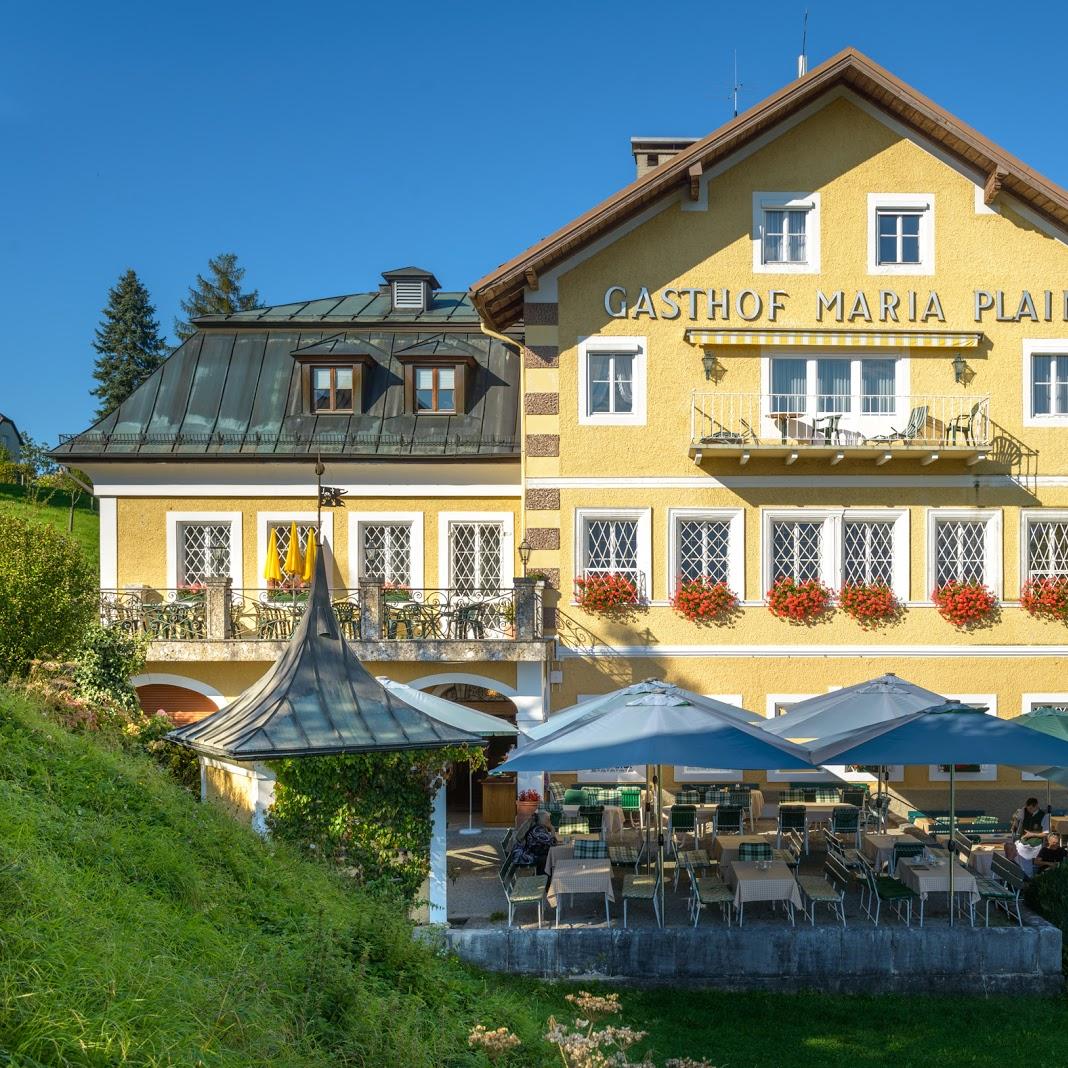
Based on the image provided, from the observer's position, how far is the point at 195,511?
2155 centimetres

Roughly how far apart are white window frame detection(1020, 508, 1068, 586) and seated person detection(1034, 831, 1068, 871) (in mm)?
6750

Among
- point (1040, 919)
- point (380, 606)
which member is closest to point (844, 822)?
point (1040, 919)

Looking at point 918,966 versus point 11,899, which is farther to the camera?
point 918,966

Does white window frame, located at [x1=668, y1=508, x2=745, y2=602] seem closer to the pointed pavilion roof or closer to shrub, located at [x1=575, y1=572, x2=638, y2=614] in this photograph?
shrub, located at [x1=575, y1=572, x2=638, y2=614]

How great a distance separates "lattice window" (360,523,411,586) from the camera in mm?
21562

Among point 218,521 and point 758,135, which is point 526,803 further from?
point 758,135

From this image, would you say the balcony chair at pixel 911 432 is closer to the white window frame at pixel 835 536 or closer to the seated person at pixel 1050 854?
the white window frame at pixel 835 536

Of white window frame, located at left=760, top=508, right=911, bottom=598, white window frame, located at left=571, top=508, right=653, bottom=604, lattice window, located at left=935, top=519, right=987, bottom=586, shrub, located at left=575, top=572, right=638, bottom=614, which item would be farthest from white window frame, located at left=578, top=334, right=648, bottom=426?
lattice window, located at left=935, top=519, right=987, bottom=586

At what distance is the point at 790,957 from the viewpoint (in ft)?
38.8

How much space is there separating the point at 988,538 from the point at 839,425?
3356 millimetres

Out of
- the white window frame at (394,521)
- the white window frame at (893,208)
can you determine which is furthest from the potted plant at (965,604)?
the white window frame at (394,521)

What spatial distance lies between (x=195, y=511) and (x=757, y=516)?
34.4 ft

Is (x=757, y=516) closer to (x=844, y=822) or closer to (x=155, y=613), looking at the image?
(x=844, y=822)

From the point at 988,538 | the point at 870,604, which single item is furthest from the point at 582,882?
the point at 988,538
